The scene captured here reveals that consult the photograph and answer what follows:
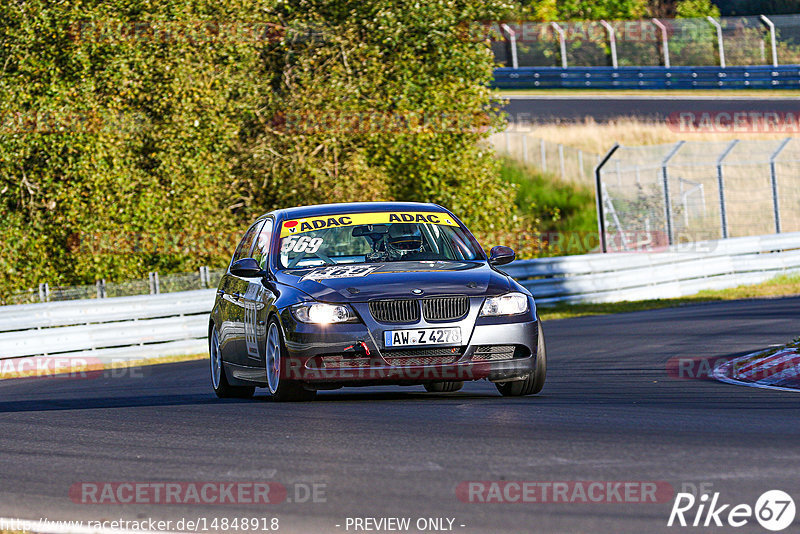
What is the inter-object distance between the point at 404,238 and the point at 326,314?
5.24ft

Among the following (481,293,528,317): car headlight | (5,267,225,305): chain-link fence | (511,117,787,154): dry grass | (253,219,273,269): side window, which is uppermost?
(253,219,273,269): side window

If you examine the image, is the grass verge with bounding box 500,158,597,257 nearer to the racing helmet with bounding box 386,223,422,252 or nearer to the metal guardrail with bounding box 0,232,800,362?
the metal guardrail with bounding box 0,232,800,362

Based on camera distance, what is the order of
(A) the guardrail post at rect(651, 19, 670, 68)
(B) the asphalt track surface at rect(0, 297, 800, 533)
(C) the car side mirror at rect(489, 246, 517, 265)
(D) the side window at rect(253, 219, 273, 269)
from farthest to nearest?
(A) the guardrail post at rect(651, 19, 670, 68)
(D) the side window at rect(253, 219, 273, 269)
(C) the car side mirror at rect(489, 246, 517, 265)
(B) the asphalt track surface at rect(0, 297, 800, 533)

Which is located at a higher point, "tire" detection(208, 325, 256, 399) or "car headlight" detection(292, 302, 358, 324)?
"car headlight" detection(292, 302, 358, 324)

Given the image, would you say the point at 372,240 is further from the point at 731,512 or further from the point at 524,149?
the point at 524,149

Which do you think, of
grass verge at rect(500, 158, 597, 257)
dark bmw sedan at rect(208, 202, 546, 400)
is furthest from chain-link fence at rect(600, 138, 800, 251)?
dark bmw sedan at rect(208, 202, 546, 400)

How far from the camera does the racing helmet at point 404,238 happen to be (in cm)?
1109

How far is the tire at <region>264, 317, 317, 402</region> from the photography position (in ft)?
33.3

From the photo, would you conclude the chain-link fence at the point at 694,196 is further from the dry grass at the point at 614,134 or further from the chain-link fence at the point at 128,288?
the chain-link fence at the point at 128,288

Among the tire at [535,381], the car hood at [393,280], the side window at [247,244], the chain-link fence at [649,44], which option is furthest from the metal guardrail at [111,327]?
the chain-link fence at [649,44]

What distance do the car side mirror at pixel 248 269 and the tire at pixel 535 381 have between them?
2133mm

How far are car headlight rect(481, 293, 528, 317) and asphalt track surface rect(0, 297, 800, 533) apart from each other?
652 mm

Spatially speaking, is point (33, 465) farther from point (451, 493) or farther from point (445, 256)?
point (445, 256)

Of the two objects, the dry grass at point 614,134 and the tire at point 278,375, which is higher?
the tire at point 278,375
